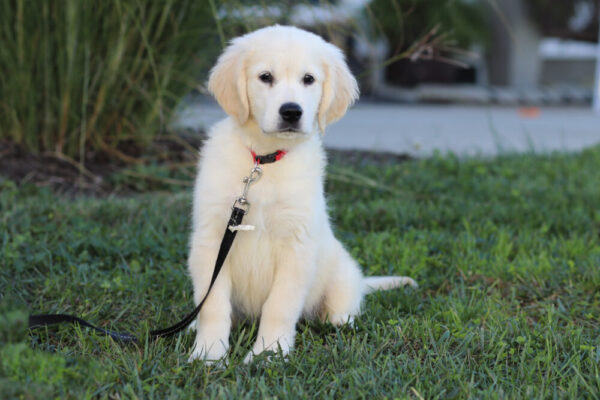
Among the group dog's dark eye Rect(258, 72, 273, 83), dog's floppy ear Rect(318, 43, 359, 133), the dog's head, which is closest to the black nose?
the dog's head

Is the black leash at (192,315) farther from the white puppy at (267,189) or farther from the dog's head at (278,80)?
the dog's head at (278,80)

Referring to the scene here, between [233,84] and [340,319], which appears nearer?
[233,84]

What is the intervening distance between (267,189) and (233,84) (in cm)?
40

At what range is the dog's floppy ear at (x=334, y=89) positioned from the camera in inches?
96.0

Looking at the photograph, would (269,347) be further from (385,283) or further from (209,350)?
(385,283)

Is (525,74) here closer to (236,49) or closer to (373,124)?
(373,124)

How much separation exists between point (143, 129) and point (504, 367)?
3.24m

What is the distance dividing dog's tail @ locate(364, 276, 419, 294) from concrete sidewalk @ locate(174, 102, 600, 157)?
2.35 m

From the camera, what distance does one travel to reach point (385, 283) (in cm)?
281

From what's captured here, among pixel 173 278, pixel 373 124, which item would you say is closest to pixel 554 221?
pixel 173 278

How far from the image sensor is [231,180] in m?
2.31

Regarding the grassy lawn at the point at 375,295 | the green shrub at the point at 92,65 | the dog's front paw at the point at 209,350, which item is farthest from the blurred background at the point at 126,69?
the dog's front paw at the point at 209,350

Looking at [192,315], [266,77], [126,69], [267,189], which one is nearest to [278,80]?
[266,77]

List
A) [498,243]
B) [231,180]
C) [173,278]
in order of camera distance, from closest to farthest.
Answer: [231,180], [173,278], [498,243]
